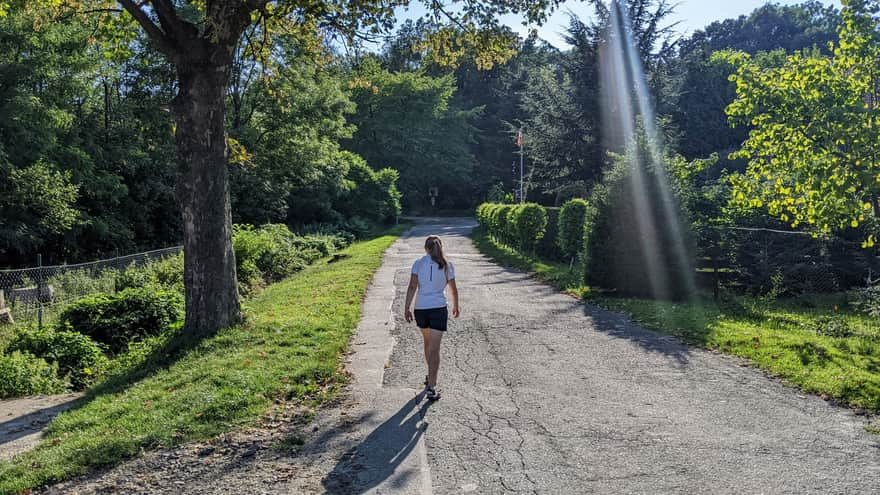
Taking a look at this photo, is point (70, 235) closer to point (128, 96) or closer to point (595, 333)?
point (128, 96)

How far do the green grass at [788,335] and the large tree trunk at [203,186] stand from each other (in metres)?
7.34

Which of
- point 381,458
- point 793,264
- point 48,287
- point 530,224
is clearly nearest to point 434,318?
point 381,458

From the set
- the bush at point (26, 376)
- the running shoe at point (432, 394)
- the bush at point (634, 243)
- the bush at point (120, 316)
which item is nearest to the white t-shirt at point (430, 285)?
the running shoe at point (432, 394)

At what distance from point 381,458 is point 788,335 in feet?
24.1

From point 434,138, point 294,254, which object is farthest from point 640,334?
point 434,138

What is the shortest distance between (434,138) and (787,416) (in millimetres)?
66923

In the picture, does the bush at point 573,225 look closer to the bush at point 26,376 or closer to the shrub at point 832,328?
the shrub at point 832,328

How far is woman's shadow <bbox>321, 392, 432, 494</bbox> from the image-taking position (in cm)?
464

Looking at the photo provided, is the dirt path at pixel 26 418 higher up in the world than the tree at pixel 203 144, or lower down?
lower down

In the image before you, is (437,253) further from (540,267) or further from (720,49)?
(720,49)

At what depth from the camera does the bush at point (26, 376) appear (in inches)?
329

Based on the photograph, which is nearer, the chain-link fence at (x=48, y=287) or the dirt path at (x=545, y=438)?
the dirt path at (x=545, y=438)

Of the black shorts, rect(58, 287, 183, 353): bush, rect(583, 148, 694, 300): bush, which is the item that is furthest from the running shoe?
rect(583, 148, 694, 300): bush

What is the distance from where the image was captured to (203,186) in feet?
31.4
